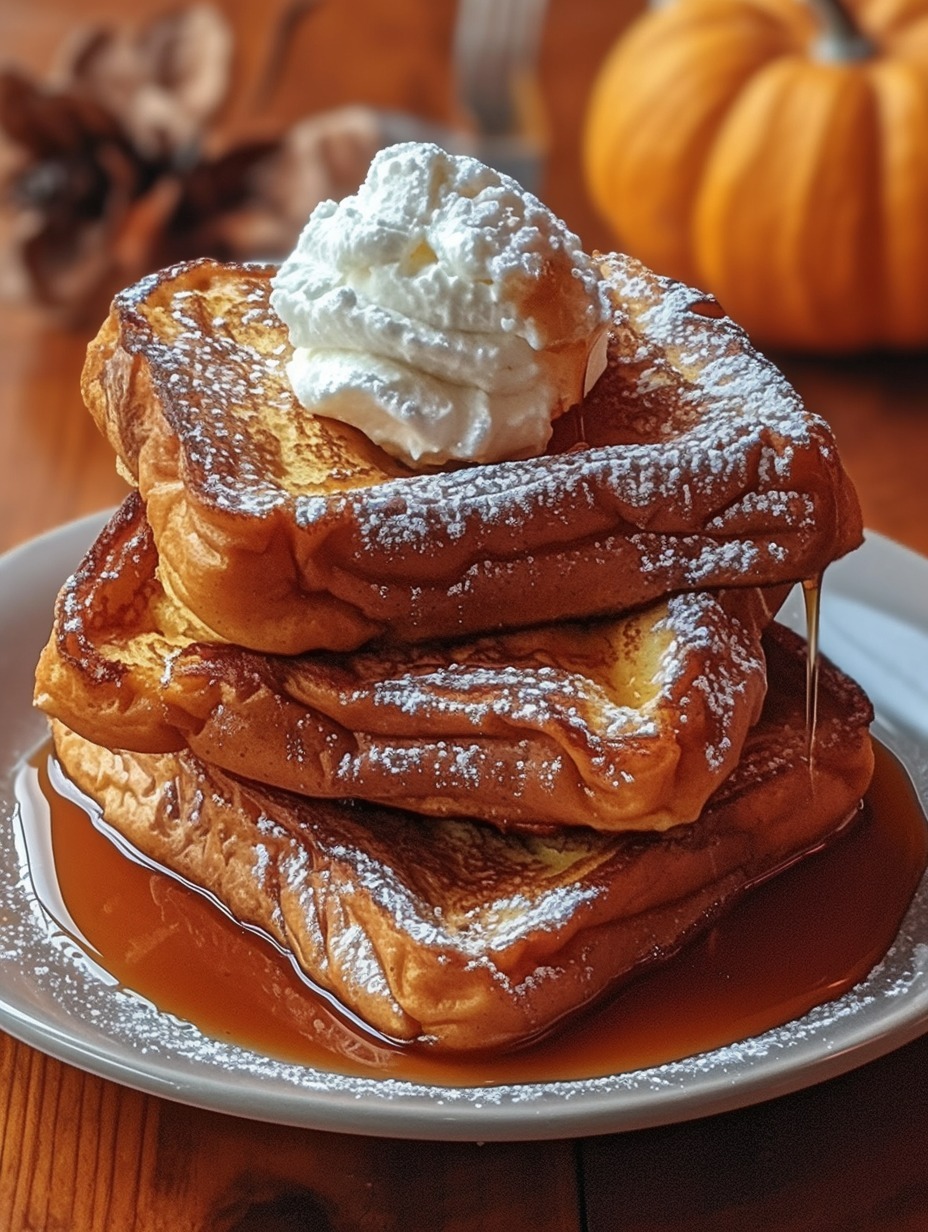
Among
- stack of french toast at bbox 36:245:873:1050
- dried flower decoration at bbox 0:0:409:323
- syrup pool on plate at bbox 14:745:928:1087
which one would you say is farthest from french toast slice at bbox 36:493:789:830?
dried flower decoration at bbox 0:0:409:323

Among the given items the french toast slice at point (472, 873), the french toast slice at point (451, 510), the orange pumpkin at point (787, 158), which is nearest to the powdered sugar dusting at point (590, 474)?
the french toast slice at point (451, 510)

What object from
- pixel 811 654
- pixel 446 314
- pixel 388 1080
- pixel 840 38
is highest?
pixel 446 314

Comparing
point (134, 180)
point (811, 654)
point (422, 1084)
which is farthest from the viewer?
point (134, 180)

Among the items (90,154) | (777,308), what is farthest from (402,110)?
(777,308)

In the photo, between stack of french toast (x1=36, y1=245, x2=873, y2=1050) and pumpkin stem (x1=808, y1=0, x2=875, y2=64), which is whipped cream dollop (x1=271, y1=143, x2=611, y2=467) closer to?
stack of french toast (x1=36, y1=245, x2=873, y2=1050)

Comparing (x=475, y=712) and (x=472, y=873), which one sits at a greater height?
(x=475, y=712)

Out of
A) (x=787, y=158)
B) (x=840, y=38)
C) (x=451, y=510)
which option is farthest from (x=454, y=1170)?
(x=840, y=38)

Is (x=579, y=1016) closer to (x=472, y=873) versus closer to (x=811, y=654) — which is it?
(x=472, y=873)

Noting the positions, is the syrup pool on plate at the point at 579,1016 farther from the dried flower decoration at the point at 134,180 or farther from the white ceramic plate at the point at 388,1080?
the dried flower decoration at the point at 134,180

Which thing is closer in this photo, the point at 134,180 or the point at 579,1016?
the point at 579,1016

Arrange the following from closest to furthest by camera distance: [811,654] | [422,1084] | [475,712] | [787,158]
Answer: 1. [422,1084]
2. [475,712]
3. [811,654]
4. [787,158]
